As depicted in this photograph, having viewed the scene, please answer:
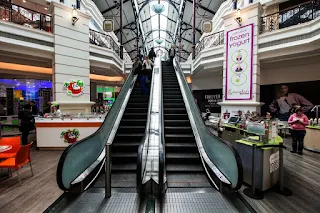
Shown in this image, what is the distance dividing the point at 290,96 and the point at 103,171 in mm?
9506

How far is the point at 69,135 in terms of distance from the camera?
20.1 feet

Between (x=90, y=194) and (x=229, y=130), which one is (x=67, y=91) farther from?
(x=229, y=130)

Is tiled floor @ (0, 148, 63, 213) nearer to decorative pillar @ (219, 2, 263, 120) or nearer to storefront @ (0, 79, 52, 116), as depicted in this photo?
decorative pillar @ (219, 2, 263, 120)

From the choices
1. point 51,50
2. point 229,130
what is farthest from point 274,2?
point 51,50

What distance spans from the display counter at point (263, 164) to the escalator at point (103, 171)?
2.03 m

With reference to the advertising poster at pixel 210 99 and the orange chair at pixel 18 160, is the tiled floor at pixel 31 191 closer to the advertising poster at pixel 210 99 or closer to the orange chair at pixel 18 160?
the orange chair at pixel 18 160

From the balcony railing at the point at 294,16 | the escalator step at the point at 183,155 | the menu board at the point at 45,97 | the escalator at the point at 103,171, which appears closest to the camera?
the escalator at the point at 103,171

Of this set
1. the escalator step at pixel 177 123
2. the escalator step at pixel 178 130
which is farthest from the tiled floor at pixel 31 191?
the escalator step at pixel 177 123

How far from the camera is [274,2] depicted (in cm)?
877

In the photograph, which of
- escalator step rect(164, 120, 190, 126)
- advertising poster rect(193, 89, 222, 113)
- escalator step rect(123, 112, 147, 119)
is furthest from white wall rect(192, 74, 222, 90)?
escalator step rect(123, 112, 147, 119)

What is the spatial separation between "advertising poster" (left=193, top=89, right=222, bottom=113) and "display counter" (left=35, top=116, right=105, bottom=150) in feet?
31.3

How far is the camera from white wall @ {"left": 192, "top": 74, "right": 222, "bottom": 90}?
13510 mm

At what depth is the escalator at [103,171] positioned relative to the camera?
2.77m

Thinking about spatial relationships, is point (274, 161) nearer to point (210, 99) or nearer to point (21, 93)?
point (210, 99)
